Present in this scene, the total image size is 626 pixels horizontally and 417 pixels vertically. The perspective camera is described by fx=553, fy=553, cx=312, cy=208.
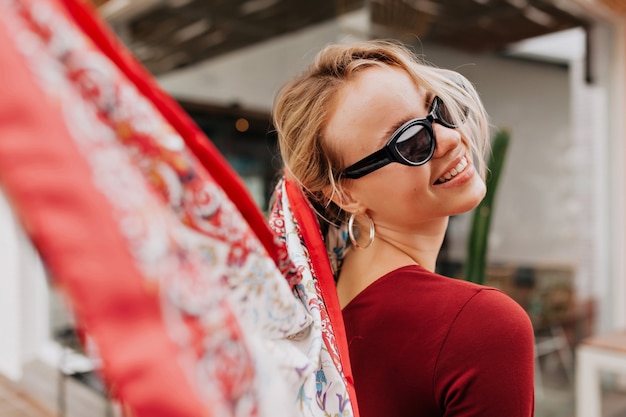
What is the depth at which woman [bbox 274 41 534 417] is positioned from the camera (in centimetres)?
59

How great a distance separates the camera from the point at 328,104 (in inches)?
27.8

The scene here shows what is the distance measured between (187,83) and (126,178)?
408cm

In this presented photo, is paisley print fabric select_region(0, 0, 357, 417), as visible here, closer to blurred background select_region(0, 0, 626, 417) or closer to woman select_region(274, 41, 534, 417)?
woman select_region(274, 41, 534, 417)

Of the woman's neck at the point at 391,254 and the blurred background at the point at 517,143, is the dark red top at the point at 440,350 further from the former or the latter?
the blurred background at the point at 517,143

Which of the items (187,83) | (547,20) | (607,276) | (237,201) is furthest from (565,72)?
(237,201)

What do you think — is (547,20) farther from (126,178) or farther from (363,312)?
(126,178)

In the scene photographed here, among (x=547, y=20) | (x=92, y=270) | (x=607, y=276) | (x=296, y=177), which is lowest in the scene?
(x=607, y=276)

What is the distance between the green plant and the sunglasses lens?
76 centimetres

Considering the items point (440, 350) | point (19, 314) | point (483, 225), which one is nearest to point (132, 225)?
point (440, 350)

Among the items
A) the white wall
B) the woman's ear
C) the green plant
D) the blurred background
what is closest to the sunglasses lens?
the woman's ear

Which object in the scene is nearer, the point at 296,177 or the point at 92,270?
the point at 92,270

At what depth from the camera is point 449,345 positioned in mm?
598

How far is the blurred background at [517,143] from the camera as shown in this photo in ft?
11.7

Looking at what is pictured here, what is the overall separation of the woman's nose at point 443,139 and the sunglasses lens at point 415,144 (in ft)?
0.05
